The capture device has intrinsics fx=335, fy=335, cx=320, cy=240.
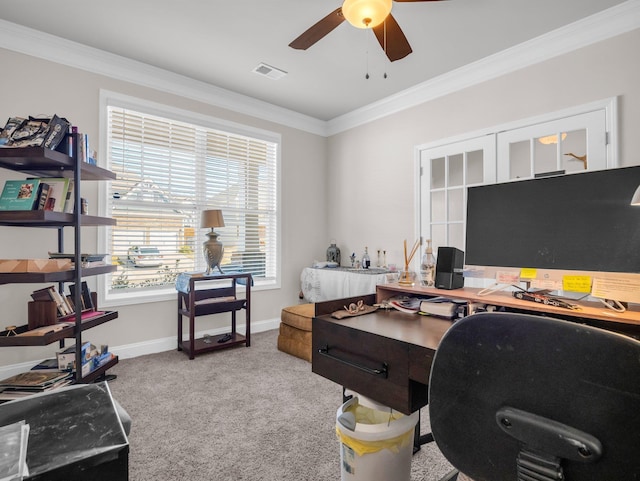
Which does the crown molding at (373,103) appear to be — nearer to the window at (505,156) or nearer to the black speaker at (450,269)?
the window at (505,156)

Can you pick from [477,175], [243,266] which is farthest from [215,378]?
[477,175]

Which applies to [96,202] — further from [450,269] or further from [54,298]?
[450,269]

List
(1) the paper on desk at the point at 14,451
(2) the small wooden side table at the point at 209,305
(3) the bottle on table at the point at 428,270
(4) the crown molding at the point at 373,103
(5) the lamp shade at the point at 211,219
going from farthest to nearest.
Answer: (5) the lamp shade at the point at 211,219 → (2) the small wooden side table at the point at 209,305 → (4) the crown molding at the point at 373,103 → (3) the bottle on table at the point at 428,270 → (1) the paper on desk at the point at 14,451

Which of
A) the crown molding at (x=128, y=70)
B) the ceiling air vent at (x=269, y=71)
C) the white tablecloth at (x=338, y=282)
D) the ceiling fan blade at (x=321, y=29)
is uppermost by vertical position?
the ceiling air vent at (x=269, y=71)

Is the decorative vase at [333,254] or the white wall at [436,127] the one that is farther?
the decorative vase at [333,254]

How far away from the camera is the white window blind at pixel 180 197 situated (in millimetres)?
3264

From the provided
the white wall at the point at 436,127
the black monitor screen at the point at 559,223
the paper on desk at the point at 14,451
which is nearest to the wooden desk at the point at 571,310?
the black monitor screen at the point at 559,223

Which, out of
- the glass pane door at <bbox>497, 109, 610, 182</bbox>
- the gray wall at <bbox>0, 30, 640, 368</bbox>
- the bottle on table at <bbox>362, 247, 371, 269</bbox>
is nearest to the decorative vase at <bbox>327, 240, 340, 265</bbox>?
the gray wall at <bbox>0, 30, 640, 368</bbox>

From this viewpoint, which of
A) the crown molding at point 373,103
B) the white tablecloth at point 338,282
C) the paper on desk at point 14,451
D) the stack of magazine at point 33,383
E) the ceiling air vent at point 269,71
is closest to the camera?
the paper on desk at point 14,451

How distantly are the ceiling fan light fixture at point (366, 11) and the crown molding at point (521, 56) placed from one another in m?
1.75

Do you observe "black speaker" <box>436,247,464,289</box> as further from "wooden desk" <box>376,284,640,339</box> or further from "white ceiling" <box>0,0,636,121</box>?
"white ceiling" <box>0,0,636,121</box>

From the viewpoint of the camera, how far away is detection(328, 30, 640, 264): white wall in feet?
8.13

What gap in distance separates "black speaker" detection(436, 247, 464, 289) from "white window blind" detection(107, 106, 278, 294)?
2697 millimetres

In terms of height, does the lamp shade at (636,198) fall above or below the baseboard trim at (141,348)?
above
